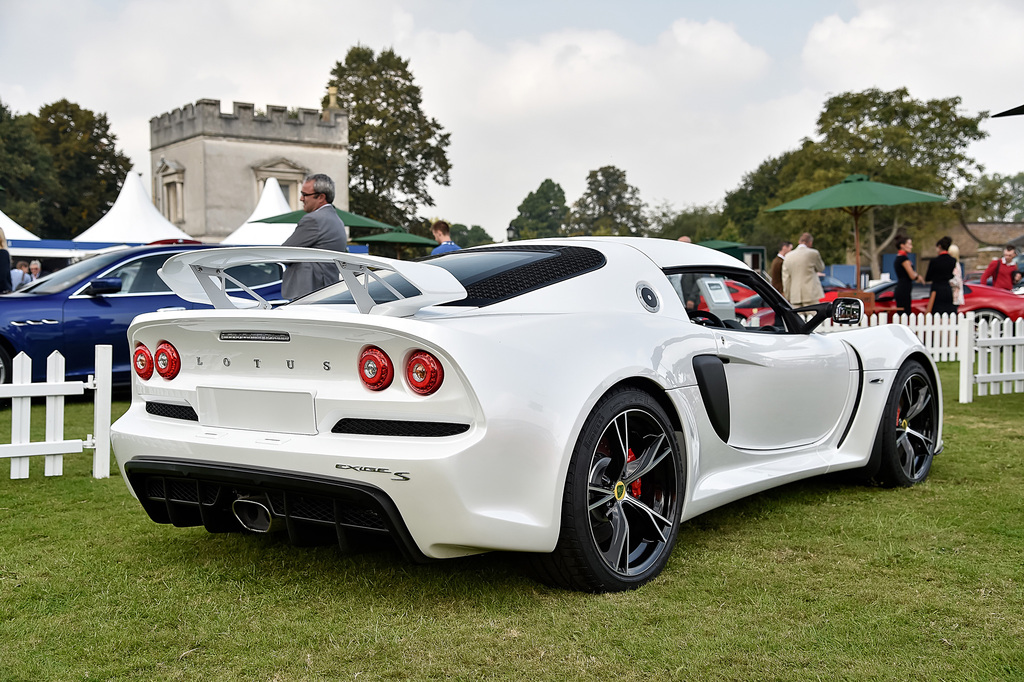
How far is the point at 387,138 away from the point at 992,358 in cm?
4605

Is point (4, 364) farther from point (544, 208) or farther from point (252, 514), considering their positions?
point (544, 208)

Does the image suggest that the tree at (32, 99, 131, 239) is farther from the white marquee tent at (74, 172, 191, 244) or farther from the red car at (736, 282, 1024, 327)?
the red car at (736, 282, 1024, 327)

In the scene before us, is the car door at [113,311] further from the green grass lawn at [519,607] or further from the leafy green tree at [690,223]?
the leafy green tree at [690,223]

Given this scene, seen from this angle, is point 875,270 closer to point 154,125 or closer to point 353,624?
point 154,125

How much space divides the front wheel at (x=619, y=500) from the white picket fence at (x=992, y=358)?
21.4 ft

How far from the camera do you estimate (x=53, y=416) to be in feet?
18.7

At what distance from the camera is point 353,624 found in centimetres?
314

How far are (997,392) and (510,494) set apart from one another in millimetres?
7898

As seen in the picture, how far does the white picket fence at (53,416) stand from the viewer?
5.55 meters

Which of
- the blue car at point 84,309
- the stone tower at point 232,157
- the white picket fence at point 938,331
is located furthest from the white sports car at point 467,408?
the stone tower at point 232,157

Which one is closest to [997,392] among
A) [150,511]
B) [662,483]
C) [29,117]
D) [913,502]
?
[913,502]

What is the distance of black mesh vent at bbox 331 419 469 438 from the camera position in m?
3.06

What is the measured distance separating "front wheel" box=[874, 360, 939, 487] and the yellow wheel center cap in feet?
6.93

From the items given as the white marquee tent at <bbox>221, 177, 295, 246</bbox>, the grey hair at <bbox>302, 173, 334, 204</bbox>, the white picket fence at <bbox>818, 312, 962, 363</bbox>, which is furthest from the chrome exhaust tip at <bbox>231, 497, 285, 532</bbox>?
the white marquee tent at <bbox>221, 177, 295, 246</bbox>
